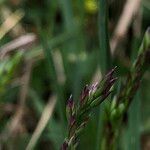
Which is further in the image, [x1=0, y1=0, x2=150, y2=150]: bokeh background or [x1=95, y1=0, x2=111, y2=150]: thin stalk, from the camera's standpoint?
[x1=0, y1=0, x2=150, y2=150]: bokeh background

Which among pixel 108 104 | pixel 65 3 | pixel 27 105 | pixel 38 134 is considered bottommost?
pixel 27 105

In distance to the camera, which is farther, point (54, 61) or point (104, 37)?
point (54, 61)

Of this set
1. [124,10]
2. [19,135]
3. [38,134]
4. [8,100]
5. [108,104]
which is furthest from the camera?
[124,10]

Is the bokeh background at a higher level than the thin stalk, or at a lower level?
lower

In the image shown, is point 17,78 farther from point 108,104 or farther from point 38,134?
point 108,104

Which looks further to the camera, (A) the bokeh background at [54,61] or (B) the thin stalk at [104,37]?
(A) the bokeh background at [54,61]

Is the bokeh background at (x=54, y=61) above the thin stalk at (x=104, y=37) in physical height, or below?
below

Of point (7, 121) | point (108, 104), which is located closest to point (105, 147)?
point (108, 104)

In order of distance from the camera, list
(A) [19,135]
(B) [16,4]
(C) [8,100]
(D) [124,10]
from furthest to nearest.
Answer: (B) [16,4] < (D) [124,10] < (C) [8,100] < (A) [19,135]
